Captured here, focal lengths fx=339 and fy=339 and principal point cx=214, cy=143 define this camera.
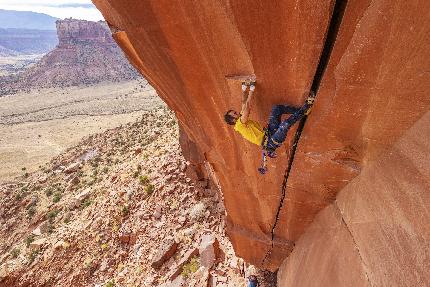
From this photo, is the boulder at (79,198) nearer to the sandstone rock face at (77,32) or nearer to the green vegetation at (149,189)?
the green vegetation at (149,189)

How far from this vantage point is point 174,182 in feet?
44.2

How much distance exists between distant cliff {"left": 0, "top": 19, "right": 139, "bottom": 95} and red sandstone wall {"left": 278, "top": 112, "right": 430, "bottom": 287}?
340 ft

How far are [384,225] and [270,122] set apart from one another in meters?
1.84

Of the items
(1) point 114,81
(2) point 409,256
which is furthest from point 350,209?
(1) point 114,81

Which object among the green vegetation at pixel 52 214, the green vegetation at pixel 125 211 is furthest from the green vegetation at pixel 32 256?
the green vegetation at pixel 125 211

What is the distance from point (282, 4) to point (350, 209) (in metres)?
3.06

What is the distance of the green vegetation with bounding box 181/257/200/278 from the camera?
9.62m

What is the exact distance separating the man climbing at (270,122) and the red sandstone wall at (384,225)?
1.17m

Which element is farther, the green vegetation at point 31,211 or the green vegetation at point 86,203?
the green vegetation at point 31,211

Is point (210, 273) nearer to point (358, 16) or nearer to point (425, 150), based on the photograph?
point (425, 150)

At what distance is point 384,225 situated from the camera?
4.03 meters

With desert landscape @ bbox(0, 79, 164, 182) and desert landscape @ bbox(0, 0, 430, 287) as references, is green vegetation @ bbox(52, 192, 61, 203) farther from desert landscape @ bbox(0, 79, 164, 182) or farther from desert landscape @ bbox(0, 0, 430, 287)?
desert landscape @ bbox(0, 79, 164, 182)

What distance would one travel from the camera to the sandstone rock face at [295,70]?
3.42 metres

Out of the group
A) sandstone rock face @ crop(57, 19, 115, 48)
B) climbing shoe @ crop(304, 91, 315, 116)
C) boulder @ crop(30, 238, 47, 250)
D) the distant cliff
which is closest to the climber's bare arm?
climbing shoe @ crop(304, 91, 315, 116)
